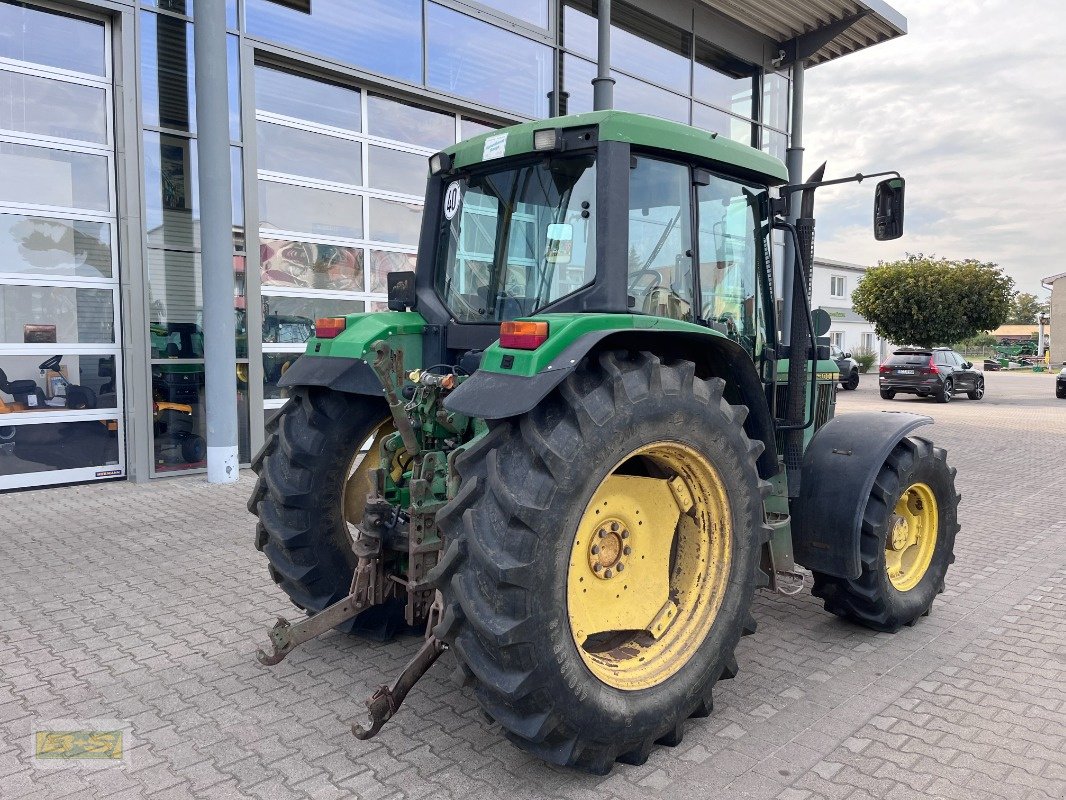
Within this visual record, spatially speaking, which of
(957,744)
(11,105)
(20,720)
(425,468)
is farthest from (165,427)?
(957,744)

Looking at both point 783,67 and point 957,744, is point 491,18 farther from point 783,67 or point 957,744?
point 957,744

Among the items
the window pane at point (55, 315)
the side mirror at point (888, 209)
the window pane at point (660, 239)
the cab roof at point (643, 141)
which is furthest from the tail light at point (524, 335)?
the window pane at point (55, 315)

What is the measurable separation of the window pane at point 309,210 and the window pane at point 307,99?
2.80ft

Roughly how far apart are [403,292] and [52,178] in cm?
587

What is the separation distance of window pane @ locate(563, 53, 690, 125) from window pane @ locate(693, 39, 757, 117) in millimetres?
639

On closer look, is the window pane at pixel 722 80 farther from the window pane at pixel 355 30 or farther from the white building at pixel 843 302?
the white building at pixel 843 302

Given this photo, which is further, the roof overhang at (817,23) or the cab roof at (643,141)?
the roof overhang at (817,23)

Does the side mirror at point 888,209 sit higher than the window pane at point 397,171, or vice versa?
the window pane at point 397,171

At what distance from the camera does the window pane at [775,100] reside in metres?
15.5

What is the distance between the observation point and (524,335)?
2.75 m

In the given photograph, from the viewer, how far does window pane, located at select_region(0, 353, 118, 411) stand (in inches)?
304

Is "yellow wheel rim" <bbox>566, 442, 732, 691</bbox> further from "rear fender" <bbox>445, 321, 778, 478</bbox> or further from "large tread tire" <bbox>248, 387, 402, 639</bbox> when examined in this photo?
"large tread tire" <bbox>248, 387, 402, 639</bbox>

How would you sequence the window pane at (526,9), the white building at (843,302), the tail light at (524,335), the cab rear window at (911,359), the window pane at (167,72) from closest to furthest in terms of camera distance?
1. the tail light at (524,335)
2. the window pane at (167,72)
3. the window pane at (526,9)
4. the cab rear window at (911,359)
5. the white building at (843,302)

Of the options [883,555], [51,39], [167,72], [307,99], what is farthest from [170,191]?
[883,555]
